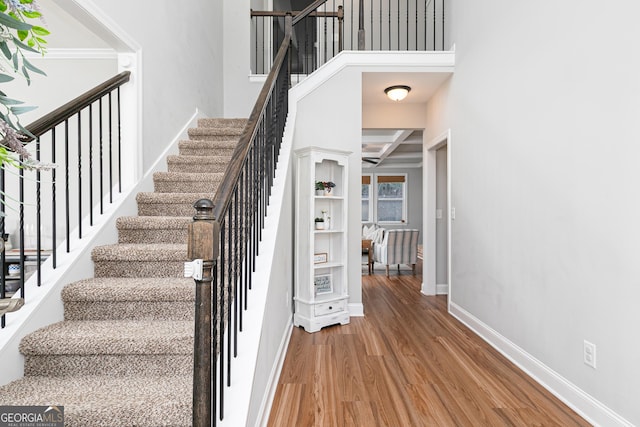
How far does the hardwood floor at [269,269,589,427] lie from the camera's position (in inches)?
77.7

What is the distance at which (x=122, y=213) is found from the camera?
8.50ft

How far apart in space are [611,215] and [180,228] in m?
2.62

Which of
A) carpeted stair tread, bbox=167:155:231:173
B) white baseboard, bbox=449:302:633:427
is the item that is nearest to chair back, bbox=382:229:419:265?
white baseboard, bbox=449:302:633:427

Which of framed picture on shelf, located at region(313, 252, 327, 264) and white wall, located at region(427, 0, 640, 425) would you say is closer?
white wall, located at region(427, 0, 640, 425)

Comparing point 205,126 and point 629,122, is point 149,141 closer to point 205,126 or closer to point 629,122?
point 205,126

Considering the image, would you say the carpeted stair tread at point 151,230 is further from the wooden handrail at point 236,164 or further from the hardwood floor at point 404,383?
the hardwood floor at point 404,383

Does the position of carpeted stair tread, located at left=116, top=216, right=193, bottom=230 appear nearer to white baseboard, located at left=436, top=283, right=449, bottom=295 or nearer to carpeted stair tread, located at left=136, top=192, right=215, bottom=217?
carpeted stair tread, located at left=136, top=192, right=215, bottom=217

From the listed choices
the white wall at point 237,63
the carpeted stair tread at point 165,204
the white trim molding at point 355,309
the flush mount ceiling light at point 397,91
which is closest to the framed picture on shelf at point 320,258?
the white trim molding at point 355,309

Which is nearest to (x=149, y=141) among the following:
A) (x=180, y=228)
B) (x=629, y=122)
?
(x=180, y=228)

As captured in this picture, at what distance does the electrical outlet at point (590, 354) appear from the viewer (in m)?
1.96

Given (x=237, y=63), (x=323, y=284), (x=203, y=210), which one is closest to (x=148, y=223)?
(x=203, y=210)

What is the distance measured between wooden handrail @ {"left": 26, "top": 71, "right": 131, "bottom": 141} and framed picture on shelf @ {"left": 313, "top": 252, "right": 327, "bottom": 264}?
88.4 inches

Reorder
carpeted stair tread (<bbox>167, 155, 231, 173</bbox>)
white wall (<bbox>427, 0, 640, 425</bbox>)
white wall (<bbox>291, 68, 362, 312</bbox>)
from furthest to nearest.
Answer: white wall (<bbox>291, 68, 362, 312</bbox>), carpeted stair tread (<bbox>167, 155, 231, 173</bbox>), white wall (<bbox>427, 0, 640, 425</bbox>)

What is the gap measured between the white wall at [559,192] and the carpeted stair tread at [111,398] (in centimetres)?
215
